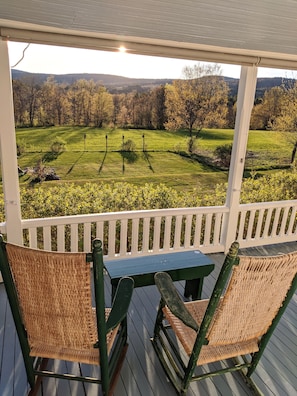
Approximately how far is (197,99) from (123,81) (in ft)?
3.28

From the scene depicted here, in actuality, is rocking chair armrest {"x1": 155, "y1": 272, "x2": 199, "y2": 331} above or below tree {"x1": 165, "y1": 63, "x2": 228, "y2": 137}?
below

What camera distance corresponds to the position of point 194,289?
8.79 ft

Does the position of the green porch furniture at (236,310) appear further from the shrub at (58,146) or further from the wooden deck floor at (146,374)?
the shrub at (58,146)

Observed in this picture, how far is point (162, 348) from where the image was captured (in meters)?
2.13

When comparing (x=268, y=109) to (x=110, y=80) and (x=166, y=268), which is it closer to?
(x=110, y=80)

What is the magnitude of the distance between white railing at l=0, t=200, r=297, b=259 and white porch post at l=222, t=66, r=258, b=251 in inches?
2.5

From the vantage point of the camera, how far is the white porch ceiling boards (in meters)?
1.66

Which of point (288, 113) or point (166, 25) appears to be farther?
point (288, 113)

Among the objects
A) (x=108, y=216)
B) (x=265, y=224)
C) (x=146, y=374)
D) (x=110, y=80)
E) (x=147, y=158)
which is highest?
(x=110, y=80)

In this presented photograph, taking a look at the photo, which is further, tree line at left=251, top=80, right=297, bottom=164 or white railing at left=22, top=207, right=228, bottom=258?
tree line at left=251, top=80, right=297, bottom=164

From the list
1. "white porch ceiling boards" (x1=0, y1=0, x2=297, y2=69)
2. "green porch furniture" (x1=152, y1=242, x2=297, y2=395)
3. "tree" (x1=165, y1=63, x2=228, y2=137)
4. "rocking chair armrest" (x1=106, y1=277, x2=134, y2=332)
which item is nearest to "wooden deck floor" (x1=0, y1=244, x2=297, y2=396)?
"green porch furniture" (x1=152, y1=242, x2=297, y2=395)

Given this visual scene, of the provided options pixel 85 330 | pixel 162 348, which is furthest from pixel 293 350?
pixel 85 330

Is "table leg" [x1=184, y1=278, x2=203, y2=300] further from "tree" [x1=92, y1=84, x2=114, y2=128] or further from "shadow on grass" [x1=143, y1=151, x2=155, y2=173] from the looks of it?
"tree" [x1=92, y1=84, x2=114, y2=128]


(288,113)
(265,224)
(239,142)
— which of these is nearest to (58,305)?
(239,142)
